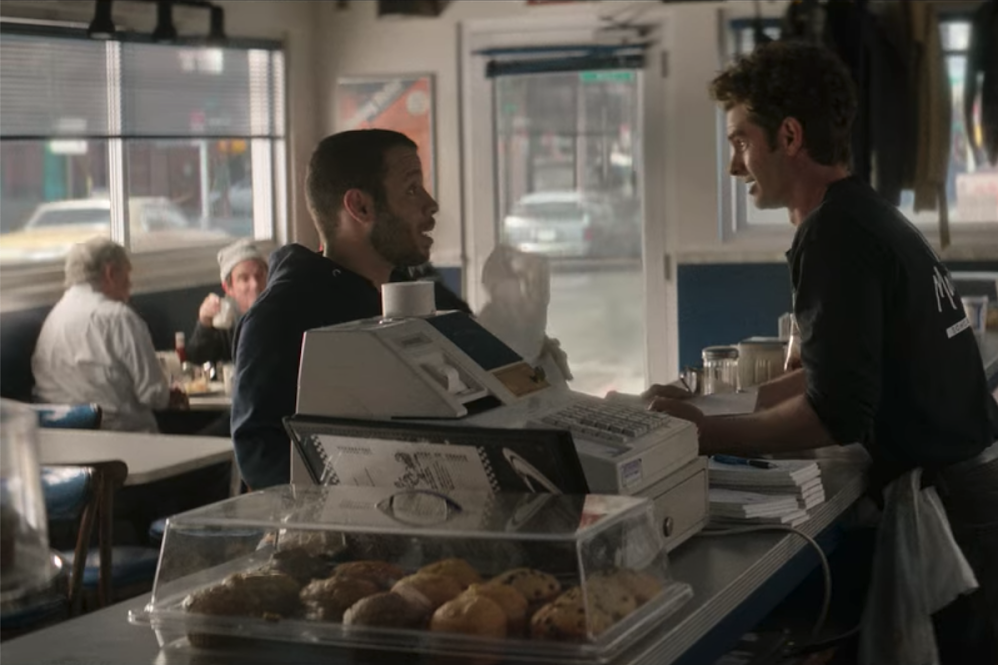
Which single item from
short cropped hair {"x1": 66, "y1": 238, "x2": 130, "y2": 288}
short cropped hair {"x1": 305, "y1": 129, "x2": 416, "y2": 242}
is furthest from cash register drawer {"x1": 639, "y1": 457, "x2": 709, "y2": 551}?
short cropped hair {"x1": 66, "y1": 238, "x2": 130, "y2": 288}

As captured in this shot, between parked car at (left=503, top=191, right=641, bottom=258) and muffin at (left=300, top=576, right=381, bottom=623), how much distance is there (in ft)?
20.2

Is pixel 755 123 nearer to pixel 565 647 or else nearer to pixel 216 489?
pixel 565 647

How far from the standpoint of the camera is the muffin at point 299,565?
6.18ft

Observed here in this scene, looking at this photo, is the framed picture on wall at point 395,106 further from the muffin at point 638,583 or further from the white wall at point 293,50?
the muffin at point 638,583

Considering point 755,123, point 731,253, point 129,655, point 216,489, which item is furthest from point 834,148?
point 731,253

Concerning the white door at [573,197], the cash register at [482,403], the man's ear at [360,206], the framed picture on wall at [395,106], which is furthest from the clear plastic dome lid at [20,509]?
the framed picture on wall at [395,106]

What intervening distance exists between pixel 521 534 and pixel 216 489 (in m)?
4.02

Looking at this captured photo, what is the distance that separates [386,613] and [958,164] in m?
6.22

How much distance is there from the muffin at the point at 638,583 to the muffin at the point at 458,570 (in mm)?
159

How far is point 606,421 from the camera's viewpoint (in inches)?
83.4

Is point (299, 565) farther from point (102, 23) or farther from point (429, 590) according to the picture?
point (102, 23)

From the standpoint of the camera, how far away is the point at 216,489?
561cm

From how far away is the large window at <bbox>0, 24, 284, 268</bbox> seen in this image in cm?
628

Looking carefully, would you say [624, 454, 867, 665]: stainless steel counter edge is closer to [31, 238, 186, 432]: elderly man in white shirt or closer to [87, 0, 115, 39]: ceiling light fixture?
[31, 238, 186, 432]: elderly man in white shirt
